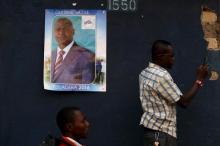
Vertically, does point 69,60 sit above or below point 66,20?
below

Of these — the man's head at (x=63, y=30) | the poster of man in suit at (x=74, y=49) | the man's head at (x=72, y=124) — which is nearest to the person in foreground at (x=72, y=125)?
the man's head at (x=72, y=124)

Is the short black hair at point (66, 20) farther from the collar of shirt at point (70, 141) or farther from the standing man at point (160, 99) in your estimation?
the collar of shirt at point (70, 141)

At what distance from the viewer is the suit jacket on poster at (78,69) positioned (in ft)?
20.6

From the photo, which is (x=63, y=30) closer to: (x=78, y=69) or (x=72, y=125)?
(x=78, y=69)

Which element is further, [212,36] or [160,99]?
[212,36]

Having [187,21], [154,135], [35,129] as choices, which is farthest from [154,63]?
[35,129]

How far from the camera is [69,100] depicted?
6316 millimetres

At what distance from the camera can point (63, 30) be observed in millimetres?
6395

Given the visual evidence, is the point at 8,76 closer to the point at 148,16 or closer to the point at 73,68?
the point at 73,68

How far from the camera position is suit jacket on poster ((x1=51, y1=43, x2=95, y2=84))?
6293 mm

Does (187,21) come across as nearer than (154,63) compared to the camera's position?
No

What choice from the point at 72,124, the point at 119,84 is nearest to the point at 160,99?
the point at 119,84

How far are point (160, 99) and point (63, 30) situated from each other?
1630mm

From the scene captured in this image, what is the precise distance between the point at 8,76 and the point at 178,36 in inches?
77.9
